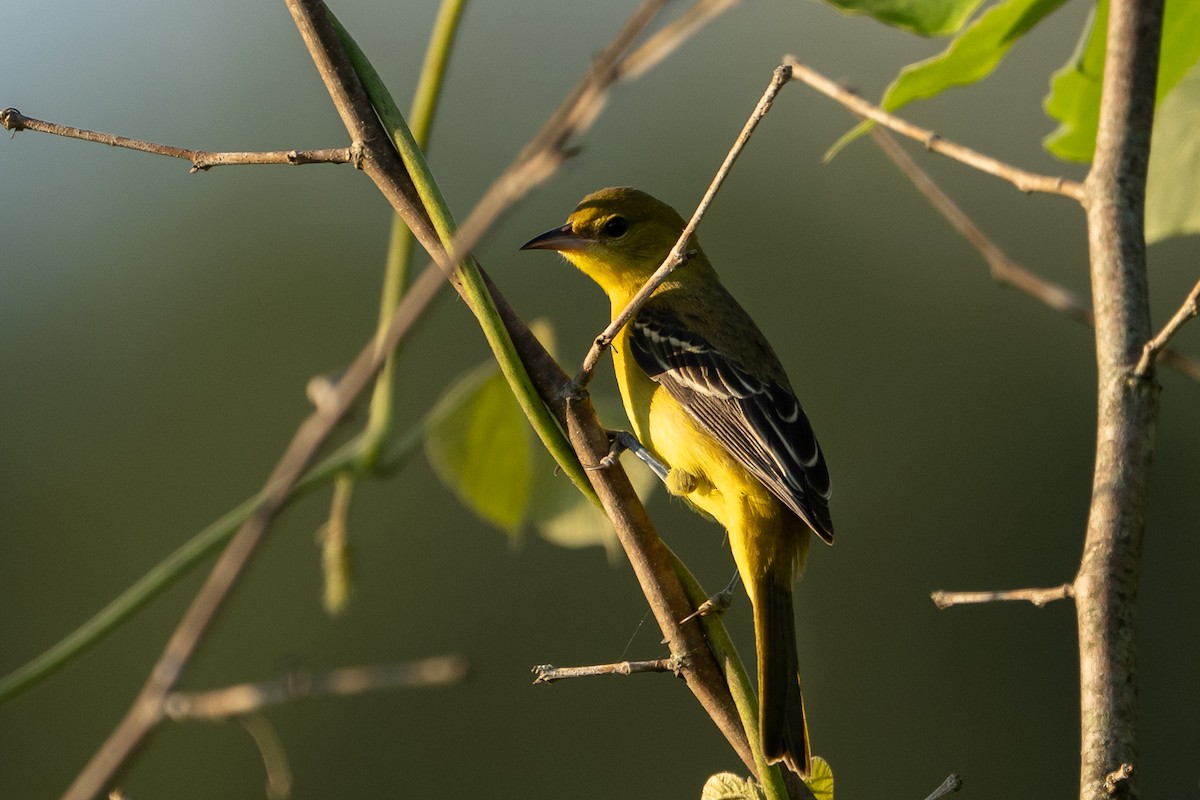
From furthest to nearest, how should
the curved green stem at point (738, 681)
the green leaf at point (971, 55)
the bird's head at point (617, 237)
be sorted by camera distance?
the bird's head at point (617, 237) < the green leaf at point (971, 55) < the curved green stem at point (738, 681)

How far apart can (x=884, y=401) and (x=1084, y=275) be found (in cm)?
262

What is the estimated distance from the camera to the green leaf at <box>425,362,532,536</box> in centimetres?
237

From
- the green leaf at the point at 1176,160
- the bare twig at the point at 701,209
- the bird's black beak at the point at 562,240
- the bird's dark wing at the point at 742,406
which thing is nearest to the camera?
the bare twig at the point at 701,209

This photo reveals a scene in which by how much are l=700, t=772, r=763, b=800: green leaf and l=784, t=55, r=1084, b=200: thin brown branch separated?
93 centimetres

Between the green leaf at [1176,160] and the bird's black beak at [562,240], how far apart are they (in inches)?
76.7

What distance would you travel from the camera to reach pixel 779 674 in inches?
106

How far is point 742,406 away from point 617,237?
0.85 metres

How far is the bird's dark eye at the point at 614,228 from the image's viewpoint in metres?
4.07

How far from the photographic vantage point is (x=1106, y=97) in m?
1.76

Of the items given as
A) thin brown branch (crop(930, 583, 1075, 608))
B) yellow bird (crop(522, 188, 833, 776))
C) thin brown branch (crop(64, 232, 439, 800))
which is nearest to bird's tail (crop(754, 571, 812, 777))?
yellow bird (crop(522, 188, 833, 776))

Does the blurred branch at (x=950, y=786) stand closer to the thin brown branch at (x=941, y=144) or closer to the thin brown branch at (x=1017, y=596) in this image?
the thin brown branch at (x=1017, y=596)

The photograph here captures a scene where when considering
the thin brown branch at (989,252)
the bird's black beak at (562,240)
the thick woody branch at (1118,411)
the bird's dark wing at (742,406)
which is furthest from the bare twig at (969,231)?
the bird's black beak at (562,240)

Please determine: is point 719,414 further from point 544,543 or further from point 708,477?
point 544,543

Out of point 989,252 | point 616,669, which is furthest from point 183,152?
point 989,252
